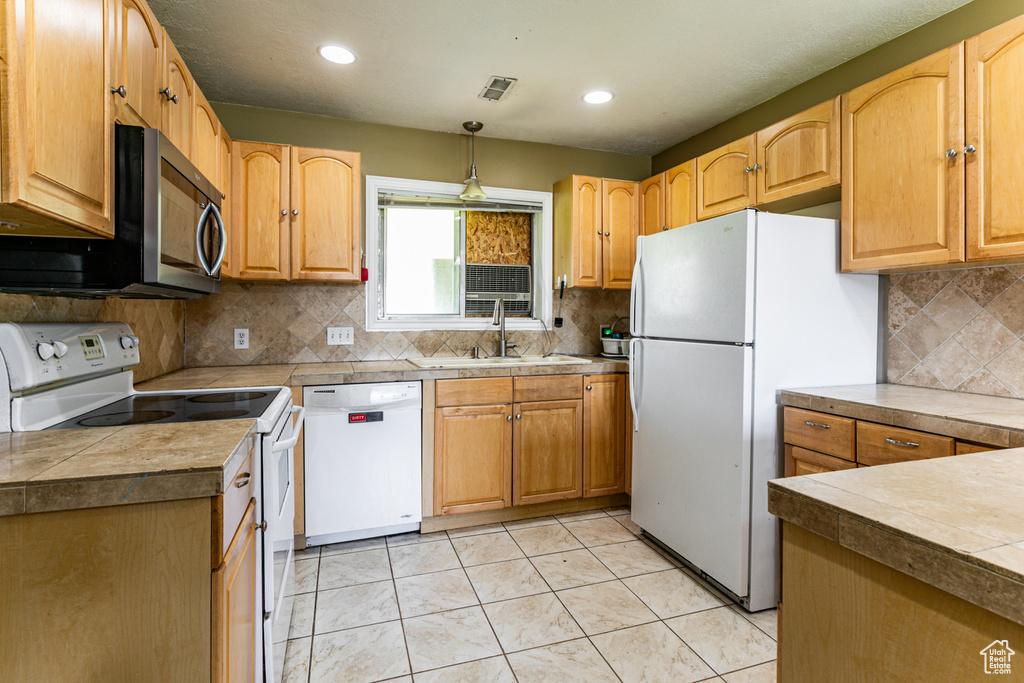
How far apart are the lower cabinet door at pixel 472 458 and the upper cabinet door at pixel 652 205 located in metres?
1.59

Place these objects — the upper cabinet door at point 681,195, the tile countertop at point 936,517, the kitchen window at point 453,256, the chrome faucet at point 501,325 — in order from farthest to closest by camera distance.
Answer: the chrome faucet at point 501,325 → the kitchen window at point 453,256 → the upper cabinet door at point 681,195 → the tile countertop at point 936,517

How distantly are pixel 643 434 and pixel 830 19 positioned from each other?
6.65ft

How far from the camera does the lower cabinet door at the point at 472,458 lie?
109 inches

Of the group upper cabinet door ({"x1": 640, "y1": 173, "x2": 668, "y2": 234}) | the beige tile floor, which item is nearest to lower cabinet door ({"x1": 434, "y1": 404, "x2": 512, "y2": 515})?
the beige tile floor

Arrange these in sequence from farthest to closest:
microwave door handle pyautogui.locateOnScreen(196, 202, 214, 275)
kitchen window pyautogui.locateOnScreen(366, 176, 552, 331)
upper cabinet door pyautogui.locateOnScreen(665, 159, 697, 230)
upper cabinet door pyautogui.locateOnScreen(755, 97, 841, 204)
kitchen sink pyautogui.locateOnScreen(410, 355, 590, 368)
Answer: kitchen window pyautogui.locateOnScreen(366, 176, 552, 331)
upper cabinet door pyautogui.locateOnScreen(665, 159, 697, 230)
kitchen sink pyautogui.locateOnScreen(410, 355, 590, 368)
upper cabinet door pyautogui.locateOnScreen(755, 97, 841, 204)
microwave door handle pyautogui.locateOnScreen(196, 202, 214, 275)

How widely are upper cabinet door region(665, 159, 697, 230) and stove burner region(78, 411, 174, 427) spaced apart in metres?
2.81

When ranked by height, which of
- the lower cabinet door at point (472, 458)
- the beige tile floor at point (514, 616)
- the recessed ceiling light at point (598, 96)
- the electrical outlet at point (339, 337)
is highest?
the recessed ceiling light at point (598, 96)

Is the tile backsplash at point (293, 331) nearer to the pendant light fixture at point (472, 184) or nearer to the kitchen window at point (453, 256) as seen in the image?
the kitchen window at point (453, 256)

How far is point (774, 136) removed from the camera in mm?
2529

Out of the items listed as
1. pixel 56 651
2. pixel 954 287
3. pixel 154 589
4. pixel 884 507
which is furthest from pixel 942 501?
pixel 954 287

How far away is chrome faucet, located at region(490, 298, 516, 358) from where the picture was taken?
11.2 feet

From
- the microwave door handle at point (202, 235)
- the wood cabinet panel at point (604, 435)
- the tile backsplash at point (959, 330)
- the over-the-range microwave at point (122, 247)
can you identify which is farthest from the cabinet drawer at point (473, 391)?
the tile backsplash at point (959, 330)

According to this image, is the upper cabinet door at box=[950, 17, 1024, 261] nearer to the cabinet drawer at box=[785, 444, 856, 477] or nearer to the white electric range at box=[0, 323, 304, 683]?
the cabinet drawer at box=[785, 444, 856, 477]

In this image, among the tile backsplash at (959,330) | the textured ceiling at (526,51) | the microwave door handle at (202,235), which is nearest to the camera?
the microwave door handle at (202,235)
